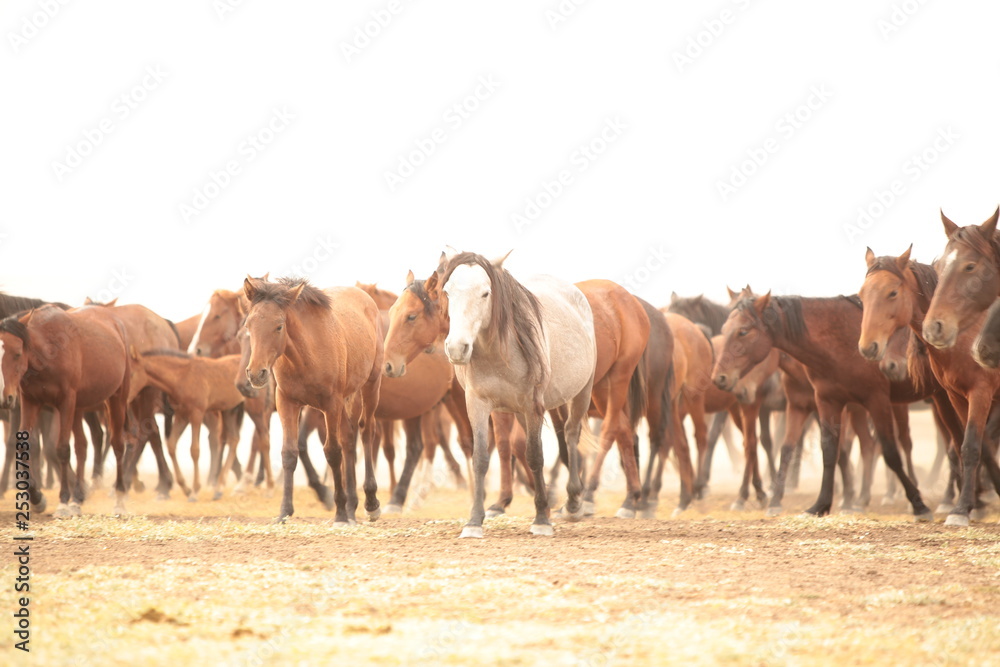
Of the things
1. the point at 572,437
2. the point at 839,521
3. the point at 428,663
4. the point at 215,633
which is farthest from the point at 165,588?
the point at 839,521

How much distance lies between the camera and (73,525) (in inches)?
329

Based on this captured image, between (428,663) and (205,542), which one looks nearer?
(428,663)

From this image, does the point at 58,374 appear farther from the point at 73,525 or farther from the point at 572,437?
the point at 572,437

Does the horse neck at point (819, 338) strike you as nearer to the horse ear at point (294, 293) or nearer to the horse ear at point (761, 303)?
the horse ear at point (761, 303)

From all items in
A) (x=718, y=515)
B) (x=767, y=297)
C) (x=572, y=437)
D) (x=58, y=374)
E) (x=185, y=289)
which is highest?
(x=185, y=289)

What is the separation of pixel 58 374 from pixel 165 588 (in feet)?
18.4

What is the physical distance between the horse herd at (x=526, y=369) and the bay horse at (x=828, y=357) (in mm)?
20

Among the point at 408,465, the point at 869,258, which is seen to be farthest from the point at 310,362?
the point at 869,258

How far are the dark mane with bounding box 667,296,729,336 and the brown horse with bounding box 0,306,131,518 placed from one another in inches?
370

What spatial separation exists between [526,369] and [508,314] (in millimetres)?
466

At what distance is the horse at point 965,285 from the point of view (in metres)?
7.45

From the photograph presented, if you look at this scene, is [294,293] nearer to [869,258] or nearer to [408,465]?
[408,465]

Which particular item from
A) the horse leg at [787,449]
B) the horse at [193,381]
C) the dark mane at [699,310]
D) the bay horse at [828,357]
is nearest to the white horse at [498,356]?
the bay horse at [828,357]

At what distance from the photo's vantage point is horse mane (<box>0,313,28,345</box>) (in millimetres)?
9328
